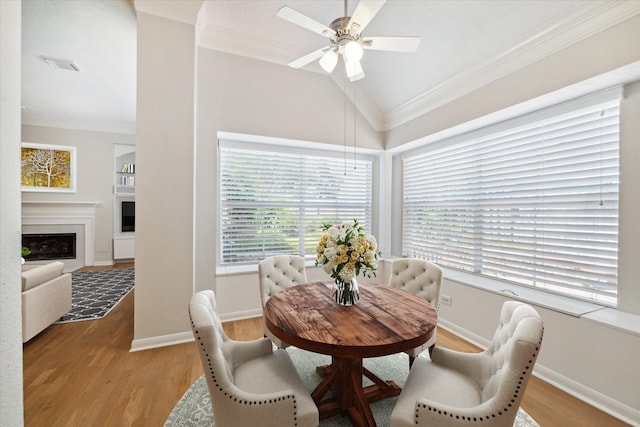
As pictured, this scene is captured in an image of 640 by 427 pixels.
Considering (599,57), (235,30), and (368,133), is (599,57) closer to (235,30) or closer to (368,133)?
(368,133)

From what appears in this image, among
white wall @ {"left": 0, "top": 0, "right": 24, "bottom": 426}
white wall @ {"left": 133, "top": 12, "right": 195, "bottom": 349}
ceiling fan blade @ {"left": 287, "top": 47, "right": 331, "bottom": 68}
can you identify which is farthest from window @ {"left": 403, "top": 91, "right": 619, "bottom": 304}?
white wall @ {"left": 0, "top": 0, "right": 24, "bottom": 426}

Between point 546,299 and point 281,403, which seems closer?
point 281,403

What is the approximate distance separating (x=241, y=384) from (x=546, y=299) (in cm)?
252

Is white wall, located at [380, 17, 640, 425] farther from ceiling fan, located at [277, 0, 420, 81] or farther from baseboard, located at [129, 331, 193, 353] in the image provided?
baseboard, located at [129, 331, 193, 353]

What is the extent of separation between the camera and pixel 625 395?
184cm

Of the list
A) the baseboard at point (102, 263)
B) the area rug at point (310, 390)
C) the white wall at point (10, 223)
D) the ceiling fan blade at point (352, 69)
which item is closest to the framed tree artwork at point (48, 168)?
the baseboard at point (102, 263)

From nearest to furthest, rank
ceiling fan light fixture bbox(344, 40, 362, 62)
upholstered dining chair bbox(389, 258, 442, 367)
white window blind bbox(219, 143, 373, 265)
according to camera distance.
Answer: ceiling fan light fixture bbox(344, 40, 362, 62), upholstered dining chair bbox(389, 258, 442, 367), white window blind bbox(219, 143, 373, 265)

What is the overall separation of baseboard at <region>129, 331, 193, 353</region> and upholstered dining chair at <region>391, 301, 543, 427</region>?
7.26 feet

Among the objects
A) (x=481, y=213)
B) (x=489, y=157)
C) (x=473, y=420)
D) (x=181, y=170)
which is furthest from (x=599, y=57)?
(x=181, y=170)

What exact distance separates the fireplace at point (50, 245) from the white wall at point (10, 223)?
697 centimetres

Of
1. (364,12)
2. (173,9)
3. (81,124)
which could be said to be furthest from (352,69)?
(81,124)

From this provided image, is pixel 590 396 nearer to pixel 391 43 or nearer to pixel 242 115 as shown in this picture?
pixel 391 43

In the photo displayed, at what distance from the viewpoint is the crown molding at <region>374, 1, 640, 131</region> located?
6.23 ft

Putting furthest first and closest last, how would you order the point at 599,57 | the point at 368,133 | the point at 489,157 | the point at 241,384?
the point at 368,133, the point at 489,157, the point at 599,57, the point at 241,384
